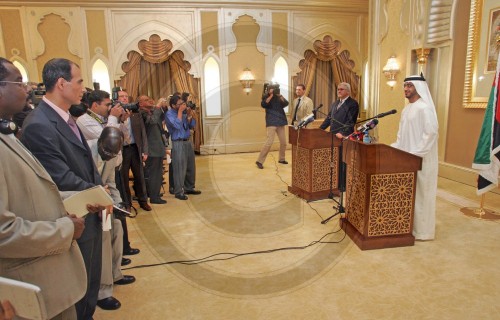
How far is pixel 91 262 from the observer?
6.05 ft

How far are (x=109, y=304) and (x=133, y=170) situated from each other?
2134 millimetres

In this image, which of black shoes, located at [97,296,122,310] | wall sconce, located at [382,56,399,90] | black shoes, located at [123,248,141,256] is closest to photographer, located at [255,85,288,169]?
wall sconce, located at [382,56,399,90]

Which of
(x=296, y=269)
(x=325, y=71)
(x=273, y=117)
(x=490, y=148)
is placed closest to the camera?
(x=296, y=269)

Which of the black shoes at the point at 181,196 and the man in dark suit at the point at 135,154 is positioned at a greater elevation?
the man in dark suit at the point at 135,154

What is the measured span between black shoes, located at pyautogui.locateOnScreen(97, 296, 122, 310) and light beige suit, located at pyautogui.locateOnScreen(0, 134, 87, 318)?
3.32ft

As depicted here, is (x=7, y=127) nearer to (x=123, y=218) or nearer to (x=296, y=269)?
(x=123, y=218)

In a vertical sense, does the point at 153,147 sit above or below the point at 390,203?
above

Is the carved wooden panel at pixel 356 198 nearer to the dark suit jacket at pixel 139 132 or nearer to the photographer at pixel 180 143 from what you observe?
the photographer at pixel 180 143

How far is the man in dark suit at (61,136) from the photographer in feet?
5.20

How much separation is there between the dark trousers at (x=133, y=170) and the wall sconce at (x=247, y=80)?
4521 millimetres

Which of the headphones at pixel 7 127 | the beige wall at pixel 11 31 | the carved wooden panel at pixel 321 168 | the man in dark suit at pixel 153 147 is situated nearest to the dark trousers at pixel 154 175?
the man in dark suit at pixel 153 147

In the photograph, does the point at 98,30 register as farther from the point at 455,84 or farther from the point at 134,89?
the point at 455,84

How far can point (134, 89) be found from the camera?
7.75 metres

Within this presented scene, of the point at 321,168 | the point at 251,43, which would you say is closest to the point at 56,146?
the point at 321,168
